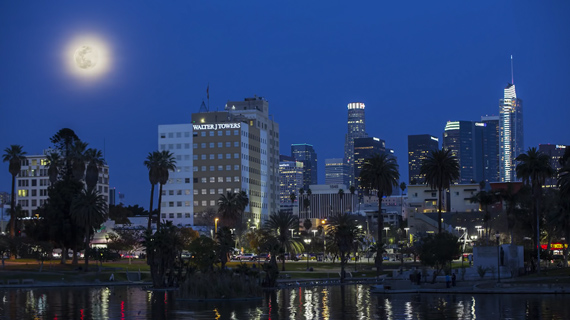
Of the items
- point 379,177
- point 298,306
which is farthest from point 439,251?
point 298,306

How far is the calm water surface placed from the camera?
50.2 m

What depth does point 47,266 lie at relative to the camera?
377 feet

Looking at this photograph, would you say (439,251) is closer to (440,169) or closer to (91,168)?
(440,169)

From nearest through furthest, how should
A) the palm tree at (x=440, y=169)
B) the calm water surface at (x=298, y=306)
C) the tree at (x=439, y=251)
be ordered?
the calm water surface at (x=298, y=306) < the tree at (x=439, y=251) < the palm tree at (x=440, y=169)

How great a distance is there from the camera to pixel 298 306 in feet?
192

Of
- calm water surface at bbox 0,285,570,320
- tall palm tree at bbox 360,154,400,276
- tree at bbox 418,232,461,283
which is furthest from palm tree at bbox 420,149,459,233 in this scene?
calm water surface at bbox 0,285,570,320

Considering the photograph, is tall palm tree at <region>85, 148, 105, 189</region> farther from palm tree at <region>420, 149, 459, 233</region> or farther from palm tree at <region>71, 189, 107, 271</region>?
palm tree at <region>420, 149, 459, 233</region>

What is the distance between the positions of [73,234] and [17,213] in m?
66.3

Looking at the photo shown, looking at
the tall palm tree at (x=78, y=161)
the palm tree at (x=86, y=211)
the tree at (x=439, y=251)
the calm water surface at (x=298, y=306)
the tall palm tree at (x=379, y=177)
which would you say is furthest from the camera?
the tall palm tree at (x=78, y=161)

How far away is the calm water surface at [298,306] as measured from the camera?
1977 inches

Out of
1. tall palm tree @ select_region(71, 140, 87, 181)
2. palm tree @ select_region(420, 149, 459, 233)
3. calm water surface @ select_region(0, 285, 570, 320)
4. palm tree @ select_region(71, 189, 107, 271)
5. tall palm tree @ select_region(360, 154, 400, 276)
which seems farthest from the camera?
tall palm tree @ select_region(71, 140, 87, 181)

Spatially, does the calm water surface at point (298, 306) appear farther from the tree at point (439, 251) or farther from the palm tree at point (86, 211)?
the palm tree at point (86, 211)

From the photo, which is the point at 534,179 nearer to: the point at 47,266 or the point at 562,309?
the point at 562,309

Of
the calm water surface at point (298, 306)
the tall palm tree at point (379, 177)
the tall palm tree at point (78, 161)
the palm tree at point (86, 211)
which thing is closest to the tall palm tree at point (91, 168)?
the tall palm tree at point (78, 161)
